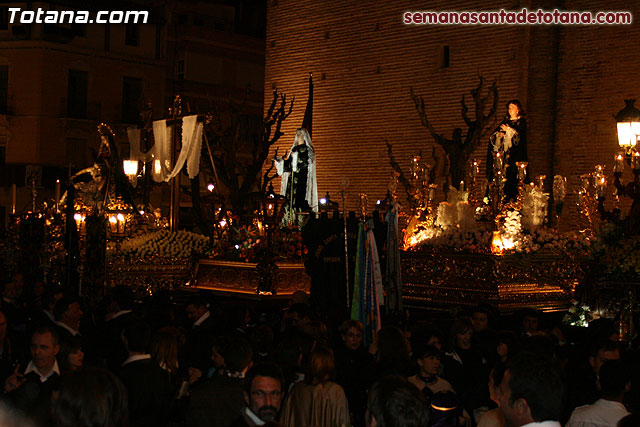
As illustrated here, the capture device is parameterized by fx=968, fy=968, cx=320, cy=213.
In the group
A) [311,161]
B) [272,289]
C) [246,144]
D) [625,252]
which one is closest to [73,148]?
[246,144]

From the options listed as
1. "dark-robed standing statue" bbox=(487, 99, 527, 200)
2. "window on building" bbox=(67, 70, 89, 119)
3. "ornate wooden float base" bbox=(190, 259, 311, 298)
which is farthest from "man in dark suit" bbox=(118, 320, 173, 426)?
"window on building" bbox=(67, 70, 89, 119)

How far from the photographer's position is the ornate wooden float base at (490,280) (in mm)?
14242

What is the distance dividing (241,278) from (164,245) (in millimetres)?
2175

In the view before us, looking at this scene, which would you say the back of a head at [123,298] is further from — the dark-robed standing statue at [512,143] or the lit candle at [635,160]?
the dark-robed standing statue at [512,143]

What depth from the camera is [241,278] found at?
16.0 meters

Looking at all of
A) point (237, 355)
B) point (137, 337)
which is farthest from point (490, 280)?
point (237, 355)

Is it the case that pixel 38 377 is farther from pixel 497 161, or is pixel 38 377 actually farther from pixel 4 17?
pixel 4 17

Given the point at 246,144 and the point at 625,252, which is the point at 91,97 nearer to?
the point at 246,144

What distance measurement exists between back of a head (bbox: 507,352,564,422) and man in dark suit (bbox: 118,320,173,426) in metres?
2.62

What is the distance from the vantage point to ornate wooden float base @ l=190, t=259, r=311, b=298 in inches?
611

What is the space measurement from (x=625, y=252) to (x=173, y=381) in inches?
253

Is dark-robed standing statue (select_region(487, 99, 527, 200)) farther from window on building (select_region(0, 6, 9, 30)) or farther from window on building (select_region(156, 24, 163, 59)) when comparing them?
window on building (select_region(0, 6, 9, 30))

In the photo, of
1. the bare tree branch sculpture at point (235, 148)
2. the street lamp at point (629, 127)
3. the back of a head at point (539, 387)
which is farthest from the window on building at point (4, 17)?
the back of a head at point (539, 387)

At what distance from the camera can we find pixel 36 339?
19.6ft
